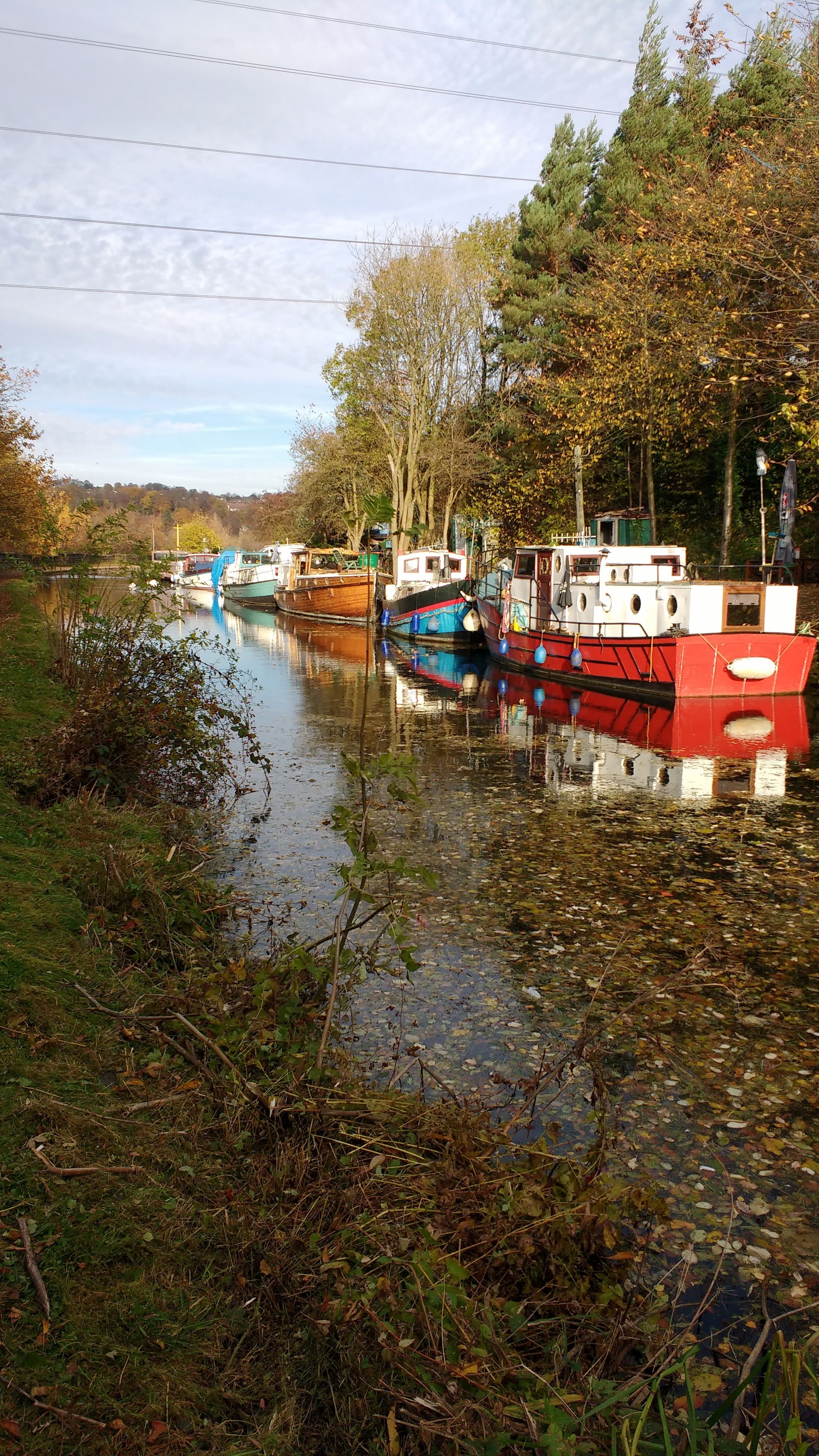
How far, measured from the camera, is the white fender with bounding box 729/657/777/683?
18500mm

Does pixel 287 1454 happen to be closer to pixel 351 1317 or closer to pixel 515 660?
pixel 351 1317

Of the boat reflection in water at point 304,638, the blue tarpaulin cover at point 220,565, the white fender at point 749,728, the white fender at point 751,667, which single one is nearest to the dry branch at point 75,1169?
the white fender at point 749,728

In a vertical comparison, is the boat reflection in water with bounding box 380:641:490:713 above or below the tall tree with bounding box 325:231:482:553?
below

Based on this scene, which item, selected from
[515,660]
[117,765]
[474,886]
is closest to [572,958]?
[474,886]

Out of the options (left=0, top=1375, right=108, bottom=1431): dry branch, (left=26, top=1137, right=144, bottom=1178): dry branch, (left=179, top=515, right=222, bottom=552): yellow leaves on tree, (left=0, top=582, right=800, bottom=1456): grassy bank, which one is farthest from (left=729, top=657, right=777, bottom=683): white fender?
(left=179, top=515, right=222, bottom=552): yellow leaves on tree

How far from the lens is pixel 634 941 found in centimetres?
729

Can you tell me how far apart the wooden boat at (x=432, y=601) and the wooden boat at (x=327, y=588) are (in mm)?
2617

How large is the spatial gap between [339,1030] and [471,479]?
120ft

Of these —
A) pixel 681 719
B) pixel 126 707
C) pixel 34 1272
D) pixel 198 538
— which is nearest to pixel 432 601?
pixel 681 719

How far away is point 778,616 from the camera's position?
748 inches

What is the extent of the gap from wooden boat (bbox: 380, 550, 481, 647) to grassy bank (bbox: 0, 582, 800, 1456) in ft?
92.5

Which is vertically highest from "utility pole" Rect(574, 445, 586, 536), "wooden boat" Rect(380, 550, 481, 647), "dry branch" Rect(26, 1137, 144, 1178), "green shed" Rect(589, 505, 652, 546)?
"utility pole" Rect(574, 445, 586, 536)

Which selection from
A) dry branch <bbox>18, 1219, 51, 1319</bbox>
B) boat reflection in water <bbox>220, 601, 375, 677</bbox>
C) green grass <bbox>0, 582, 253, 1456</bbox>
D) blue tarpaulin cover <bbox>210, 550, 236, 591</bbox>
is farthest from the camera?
blue tarpaulin cover <bbox>210, 550, 236, 591</bbox>

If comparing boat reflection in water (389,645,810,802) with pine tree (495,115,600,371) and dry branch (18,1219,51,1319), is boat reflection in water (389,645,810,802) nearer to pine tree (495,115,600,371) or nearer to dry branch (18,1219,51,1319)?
dry branch (18,1219,51,1319)
